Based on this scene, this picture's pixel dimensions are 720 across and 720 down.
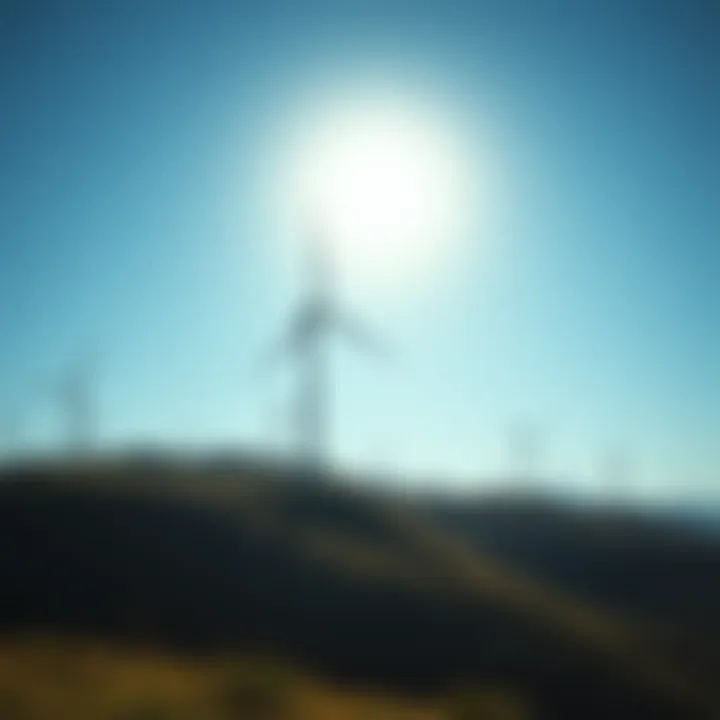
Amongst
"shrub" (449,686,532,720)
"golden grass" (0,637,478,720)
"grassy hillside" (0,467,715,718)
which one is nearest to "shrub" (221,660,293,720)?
"golden grass" (0,637,478,720)

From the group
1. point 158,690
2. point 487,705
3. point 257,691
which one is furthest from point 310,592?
point 487,705

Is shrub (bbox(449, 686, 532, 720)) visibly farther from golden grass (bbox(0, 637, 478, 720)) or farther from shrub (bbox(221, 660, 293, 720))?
shrub (bbox(221, 660, 293, 720))

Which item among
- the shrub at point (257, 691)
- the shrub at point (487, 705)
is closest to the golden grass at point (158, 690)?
the shrub at point (257, 691)

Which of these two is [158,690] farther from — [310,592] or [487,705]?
[487,705]

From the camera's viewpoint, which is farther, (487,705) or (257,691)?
(487,705)

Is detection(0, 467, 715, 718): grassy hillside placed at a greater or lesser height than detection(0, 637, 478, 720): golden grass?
greater

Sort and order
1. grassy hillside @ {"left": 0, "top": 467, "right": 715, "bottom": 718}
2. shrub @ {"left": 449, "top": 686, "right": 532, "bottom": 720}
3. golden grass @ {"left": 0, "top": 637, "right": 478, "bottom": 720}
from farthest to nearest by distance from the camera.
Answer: grassy hillside @ {"left": 0, "top": 467, "right": 715, "bottom": 718} → shrub @ {"left": 449, "top": 686, "right": 532, "bottom": 720} → golden grass @ {"left": 0, "top": 637, "right": 478, "bottom": 720}

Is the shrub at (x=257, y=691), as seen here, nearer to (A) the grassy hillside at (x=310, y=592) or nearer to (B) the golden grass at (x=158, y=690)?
(B) the golden grass at (x=158, y=690)

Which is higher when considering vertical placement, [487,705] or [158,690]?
[158,690]
